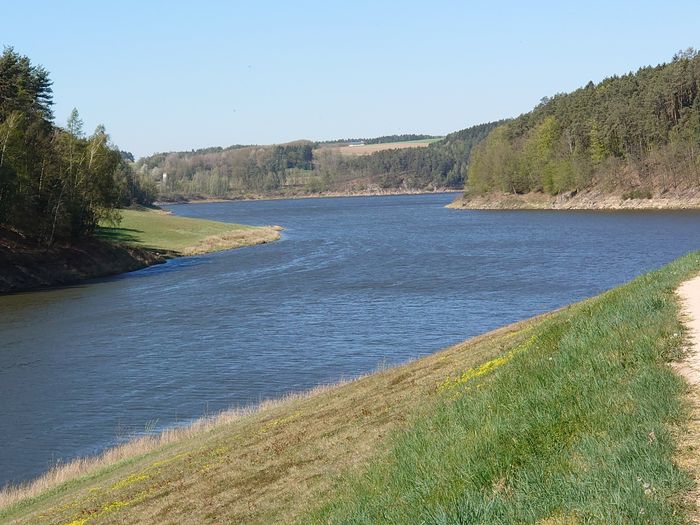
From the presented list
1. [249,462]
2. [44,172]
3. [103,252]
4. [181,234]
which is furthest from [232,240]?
[249,462]

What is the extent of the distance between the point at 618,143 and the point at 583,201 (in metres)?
12.9

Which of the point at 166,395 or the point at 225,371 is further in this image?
the point at 225,371

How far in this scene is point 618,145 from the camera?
6073 inches

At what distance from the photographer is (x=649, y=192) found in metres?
140

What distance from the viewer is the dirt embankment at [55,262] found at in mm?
68188

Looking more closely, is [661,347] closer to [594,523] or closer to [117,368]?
[594,523]

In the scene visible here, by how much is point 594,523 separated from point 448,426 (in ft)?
17.4

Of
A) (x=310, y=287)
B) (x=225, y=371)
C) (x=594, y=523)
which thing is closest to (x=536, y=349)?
(x=594, y=523)

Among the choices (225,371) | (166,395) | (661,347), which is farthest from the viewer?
(225,371)

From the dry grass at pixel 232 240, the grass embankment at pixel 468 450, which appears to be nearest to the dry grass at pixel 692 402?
the grass embankment at pixel 468 450

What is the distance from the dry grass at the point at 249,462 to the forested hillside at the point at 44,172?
5007 cm

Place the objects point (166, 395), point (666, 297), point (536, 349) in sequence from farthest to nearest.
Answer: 1. point (166, 395)
2. point (666, 297)
3. point (536, 349)

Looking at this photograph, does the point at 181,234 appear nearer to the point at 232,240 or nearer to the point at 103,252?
the point at 232,240

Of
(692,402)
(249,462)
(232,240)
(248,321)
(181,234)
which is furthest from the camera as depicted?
(181,234)
